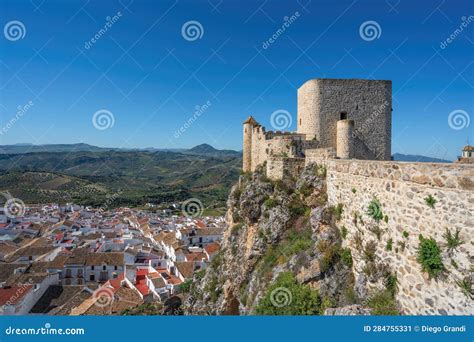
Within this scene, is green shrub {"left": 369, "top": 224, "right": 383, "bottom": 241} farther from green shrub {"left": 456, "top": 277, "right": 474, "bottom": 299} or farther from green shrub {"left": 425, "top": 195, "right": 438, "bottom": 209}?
green shrub {"left": 456, "top": 277, "right": 474, "bottom": 299}

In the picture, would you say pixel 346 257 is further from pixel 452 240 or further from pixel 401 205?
pixel 452 240

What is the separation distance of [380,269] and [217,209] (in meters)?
86.9

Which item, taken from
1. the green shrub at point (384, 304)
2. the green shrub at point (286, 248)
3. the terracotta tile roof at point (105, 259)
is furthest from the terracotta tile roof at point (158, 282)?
the green shrub at point (384, 304)

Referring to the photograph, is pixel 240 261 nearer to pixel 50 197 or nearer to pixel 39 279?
pixel 39 279

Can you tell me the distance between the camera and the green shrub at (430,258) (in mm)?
5176

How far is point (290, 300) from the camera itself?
8.76m

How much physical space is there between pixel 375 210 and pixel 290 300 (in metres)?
3.49

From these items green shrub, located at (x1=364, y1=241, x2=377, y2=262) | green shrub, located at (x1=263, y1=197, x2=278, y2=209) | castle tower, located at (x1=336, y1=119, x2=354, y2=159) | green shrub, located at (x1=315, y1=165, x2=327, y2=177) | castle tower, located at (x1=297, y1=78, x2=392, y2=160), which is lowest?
green shrub, located at (x1=364, y1=241, x2=377, y2=262)

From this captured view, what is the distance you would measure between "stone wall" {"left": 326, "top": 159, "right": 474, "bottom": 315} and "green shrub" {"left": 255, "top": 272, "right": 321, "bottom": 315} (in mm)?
1382

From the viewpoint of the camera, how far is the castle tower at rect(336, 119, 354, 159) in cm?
1341

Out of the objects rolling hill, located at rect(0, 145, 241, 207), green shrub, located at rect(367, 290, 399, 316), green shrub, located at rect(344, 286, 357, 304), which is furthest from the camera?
rolling hill, located at rect(0, 145, 241, 207)

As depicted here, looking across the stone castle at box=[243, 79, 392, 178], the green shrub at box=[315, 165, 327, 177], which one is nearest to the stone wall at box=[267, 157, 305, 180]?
the stone castle at box=[243, 79, 392, 178]

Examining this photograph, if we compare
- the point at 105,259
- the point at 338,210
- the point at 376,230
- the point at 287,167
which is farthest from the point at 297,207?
the point at 105,259

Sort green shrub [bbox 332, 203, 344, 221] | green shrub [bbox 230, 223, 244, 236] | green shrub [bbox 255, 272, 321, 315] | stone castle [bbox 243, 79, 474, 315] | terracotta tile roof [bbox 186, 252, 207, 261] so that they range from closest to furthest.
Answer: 1. stone castle [bbox 243, 79, 474, 315]
2. green shrub [bbox 255, 272, 321, 315]
3. green shrub [bbox 332, 203, 344, 221]
4. green shrub [bbox 230, 223, 244, 236]
5. terracotta tile roof [bbox 186, 252, 207, 261]
